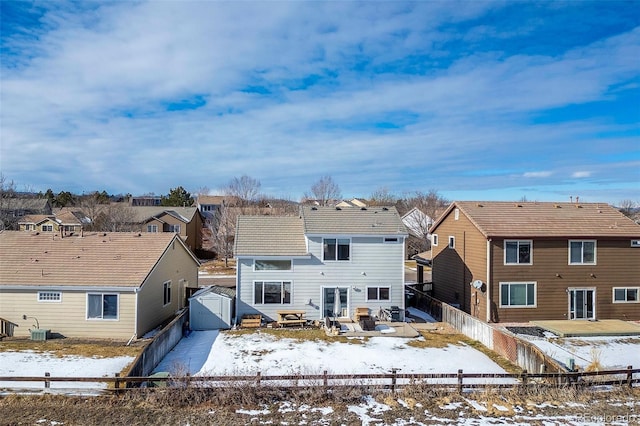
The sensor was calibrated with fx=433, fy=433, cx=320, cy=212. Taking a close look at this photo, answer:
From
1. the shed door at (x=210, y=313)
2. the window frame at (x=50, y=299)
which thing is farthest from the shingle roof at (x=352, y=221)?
the window frame at (x=50, y=299)

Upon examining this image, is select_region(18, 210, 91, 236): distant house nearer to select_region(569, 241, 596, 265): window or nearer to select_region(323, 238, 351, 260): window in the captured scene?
select_region(323, 238, 351, 260): window

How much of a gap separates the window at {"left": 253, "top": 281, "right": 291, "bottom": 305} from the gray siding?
0.60 feet

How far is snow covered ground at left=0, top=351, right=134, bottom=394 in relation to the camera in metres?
12.7

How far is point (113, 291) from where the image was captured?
18.9 meters

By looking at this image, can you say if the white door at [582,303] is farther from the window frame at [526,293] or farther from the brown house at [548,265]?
the window frame at [526,293]

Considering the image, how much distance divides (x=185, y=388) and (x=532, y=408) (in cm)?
938

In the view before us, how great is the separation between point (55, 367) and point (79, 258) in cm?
717

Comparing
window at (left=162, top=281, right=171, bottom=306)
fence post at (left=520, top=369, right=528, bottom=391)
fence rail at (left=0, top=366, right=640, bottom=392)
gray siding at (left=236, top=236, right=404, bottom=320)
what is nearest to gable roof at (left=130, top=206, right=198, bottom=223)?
window at (left=162, top=281, right=171, bottom=306)

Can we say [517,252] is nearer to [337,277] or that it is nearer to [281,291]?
[337,277]

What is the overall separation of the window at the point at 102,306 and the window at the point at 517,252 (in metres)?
19.2

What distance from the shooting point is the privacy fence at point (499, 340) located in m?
14.4

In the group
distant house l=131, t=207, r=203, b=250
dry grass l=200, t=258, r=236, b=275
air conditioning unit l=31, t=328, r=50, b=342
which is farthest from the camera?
distant house l=131, t=207, r=203, b=250

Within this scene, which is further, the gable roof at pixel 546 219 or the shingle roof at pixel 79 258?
the gable roof at pixel 546 219

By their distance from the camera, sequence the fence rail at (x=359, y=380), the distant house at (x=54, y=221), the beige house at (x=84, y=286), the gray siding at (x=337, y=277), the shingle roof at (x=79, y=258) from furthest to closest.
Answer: the distant house at (x=54, y=221) < the gray siding at (x=337, y=277) < the shingle roof at (x=79, y=258) < the beige house at (x=84, y=286) < the fence rail at (x=359, y=380)
